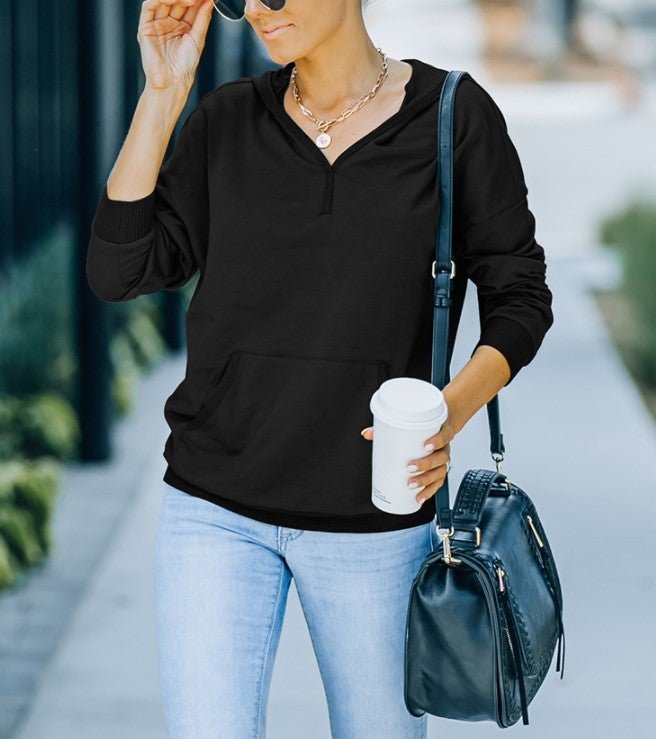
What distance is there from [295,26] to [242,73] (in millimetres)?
11667

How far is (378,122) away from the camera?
2266 millimetres

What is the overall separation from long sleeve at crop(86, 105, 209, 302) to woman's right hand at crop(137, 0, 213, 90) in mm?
68

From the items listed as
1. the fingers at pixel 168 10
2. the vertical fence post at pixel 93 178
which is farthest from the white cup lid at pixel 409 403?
the vertical fence post at pixel 93 178

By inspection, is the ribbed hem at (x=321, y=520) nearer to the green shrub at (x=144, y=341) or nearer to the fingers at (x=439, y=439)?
the fingers at (x=439, y=439)

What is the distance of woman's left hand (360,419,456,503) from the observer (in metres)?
1.96

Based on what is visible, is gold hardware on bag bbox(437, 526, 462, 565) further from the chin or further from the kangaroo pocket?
the chin

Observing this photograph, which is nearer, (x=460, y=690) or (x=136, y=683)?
(x=460, y=690)

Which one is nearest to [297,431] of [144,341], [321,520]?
[321,520]

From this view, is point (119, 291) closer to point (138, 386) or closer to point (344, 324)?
point (344, 324)

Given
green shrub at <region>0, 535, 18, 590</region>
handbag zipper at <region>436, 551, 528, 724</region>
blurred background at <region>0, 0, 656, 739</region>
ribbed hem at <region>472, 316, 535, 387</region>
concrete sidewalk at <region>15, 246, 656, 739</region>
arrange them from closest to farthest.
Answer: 1. handbag zipper at <region>436, 551, 528, 724</region>
2. ribbed hem at <region>472, 316, 535, 387</region>
3. concrete sidewalk at <region>15, 246, 656, 739</region>
4. blurred background at <region>0, 0, 656, 739</region>
5. green shrub at <region>0, 535, 18, 590</region>

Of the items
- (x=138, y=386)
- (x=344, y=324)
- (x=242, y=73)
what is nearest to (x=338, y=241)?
(x=344, y=324)

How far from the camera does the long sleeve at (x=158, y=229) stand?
2246 mm

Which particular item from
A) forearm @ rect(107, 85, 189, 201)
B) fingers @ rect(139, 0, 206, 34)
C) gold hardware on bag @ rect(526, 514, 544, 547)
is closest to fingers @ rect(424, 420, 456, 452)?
gold hardware on bag @ rect(526, 514, 544, 547)

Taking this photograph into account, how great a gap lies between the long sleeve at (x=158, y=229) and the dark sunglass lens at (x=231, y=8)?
6.0 inches
